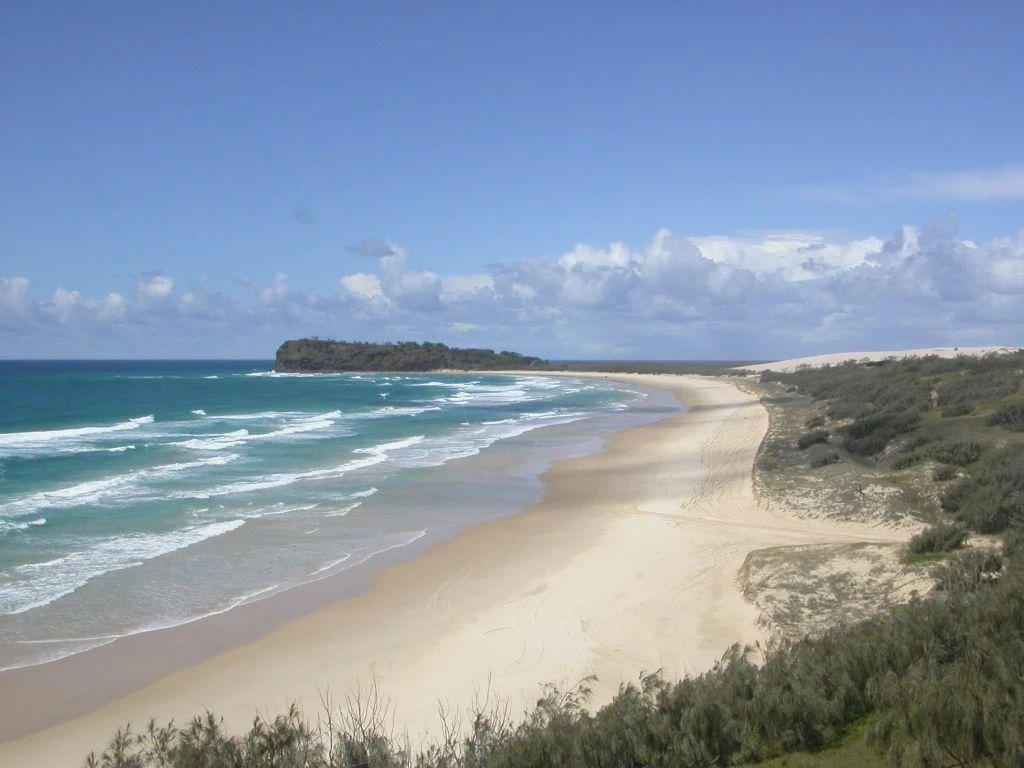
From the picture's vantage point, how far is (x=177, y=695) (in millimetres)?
8484

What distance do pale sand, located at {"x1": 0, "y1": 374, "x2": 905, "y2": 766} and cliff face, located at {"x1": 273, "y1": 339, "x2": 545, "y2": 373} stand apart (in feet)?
372

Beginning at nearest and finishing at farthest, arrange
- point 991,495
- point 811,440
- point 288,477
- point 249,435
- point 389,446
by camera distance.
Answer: point 991,495 → point 811,440 → point 288,477 → point 389,446 → point 249,435

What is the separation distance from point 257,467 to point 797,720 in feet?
70.0

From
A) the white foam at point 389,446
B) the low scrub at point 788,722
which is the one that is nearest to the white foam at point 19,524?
the white foam at point 389,446

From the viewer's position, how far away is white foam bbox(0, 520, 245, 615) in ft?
38.2

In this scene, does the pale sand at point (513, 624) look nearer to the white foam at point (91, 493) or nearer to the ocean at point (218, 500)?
the ocean at point (218, 500)

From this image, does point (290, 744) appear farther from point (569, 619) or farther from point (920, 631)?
point (569, 619)

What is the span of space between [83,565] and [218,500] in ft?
18.3

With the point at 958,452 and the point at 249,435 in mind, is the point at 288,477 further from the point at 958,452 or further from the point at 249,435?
the point at 958,452

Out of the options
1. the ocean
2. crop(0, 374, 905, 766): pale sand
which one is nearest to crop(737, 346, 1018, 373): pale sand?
the ocean

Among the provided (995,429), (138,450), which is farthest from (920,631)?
(138,450)

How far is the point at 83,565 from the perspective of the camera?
1324cm

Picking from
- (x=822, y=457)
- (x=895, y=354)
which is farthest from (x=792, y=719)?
(x=895, y=354)

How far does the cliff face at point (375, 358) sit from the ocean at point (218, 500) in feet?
281
